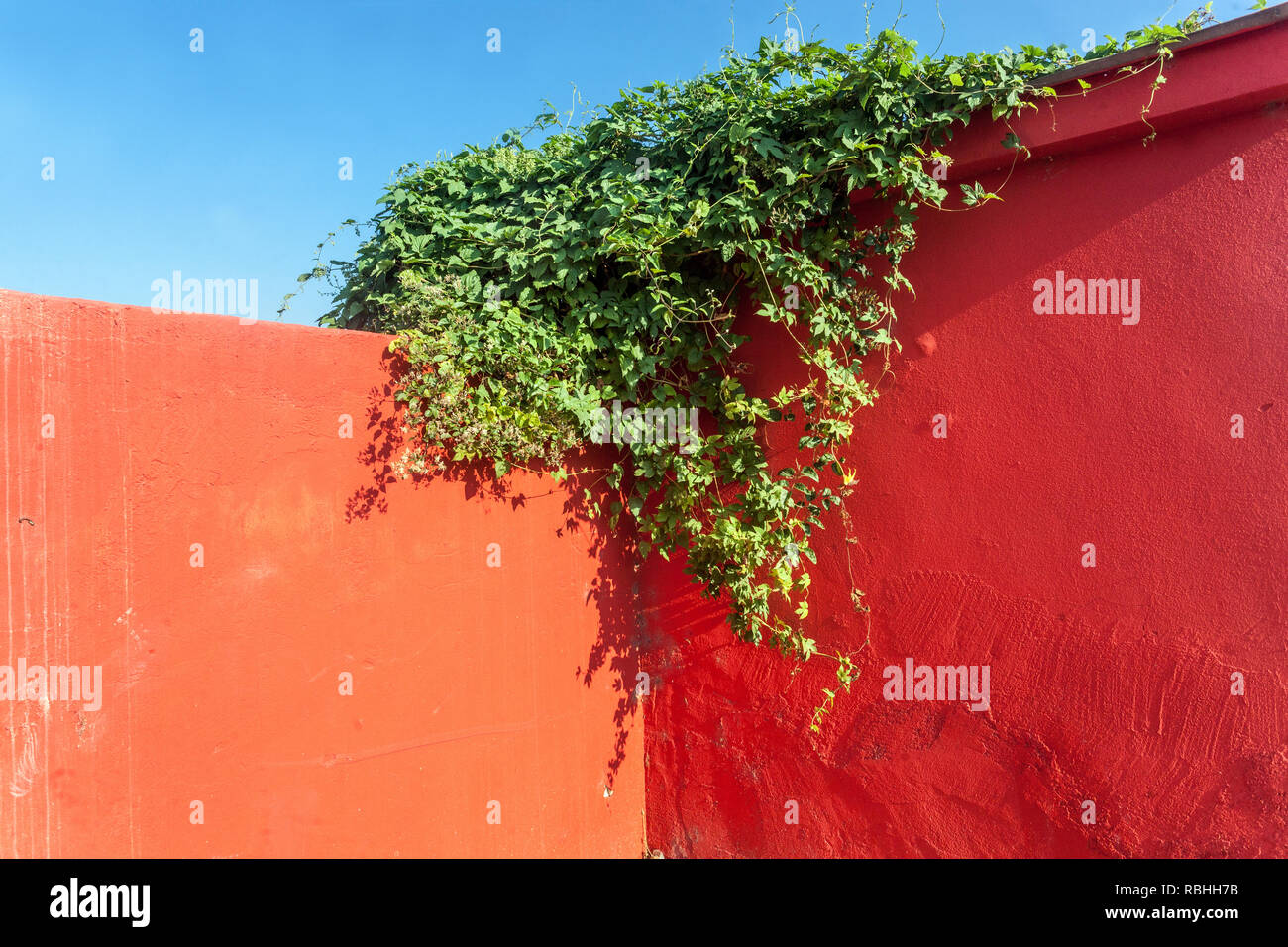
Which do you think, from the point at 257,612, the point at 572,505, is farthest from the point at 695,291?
the point at 257,612

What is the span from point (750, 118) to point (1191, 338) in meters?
1.87

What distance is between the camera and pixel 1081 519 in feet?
9.87

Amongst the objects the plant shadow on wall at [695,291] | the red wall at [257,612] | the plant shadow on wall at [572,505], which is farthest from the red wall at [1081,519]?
the red wall at [257,612]

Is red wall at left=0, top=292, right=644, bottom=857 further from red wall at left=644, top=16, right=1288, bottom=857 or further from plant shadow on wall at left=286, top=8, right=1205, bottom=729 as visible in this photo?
red wall at left=644, top=16, right=1288, bottom=857

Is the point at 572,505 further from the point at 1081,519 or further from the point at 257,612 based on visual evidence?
the point at 1081,519

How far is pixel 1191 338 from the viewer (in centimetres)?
280

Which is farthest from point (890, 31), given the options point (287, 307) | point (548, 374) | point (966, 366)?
point (287, 307)

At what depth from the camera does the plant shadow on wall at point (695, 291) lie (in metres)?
3.13

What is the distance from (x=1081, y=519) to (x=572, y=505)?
2128 mm

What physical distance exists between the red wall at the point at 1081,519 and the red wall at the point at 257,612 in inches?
→ 50.0

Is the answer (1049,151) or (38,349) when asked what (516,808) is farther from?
(1049,151)

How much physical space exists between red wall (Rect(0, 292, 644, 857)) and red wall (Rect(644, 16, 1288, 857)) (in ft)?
4.17

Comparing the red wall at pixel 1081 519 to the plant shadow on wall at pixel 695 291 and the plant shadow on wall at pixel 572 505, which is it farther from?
the plant shadow on wall at pixel 572 505

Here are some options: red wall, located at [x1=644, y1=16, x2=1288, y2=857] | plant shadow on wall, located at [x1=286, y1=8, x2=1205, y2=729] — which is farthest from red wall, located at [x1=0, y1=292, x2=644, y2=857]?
red wall, located at [x1=644, y1=16, x2=1288, y2=857]
